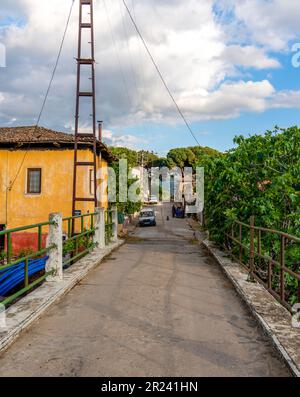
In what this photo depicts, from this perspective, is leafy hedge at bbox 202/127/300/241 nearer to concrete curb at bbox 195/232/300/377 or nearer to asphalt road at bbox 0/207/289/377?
concrete curb at bbox 195/232/300/377

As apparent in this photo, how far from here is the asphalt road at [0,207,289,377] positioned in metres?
3.97

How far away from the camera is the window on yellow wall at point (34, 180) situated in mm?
20927

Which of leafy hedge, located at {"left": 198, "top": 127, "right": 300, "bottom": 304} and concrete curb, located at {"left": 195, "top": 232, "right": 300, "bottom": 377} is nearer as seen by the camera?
concrete curb, located at {"left": 195, "top": 232, "right": 300, "bottom": 377}

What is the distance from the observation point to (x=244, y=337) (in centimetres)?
490

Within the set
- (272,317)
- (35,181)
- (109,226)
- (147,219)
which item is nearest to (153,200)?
(147,219)

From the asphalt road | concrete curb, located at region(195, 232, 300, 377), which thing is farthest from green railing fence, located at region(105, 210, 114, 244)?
concrete curb, located at region(195, 232, 300, 377)

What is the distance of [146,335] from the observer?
4.86m

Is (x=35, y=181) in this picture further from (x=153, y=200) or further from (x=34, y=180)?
(x=153, y=200)

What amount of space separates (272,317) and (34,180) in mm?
17894

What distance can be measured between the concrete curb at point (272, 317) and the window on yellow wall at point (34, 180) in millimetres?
14739

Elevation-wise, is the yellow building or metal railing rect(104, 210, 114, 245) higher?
the yellow building

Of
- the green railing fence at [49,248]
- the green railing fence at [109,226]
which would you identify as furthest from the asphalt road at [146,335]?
the green railing fence at [109,226]

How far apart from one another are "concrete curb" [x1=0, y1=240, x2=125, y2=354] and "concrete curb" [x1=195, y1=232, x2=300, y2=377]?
323 cm

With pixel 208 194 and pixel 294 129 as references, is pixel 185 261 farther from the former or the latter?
pixel 294 129
